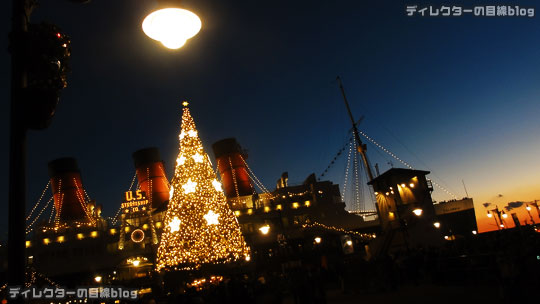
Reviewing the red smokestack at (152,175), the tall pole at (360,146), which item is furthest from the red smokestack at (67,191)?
the tall pole at (360,146)

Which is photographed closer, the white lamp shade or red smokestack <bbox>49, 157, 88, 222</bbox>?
the white lamp shade

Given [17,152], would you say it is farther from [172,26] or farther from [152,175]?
[152,175]

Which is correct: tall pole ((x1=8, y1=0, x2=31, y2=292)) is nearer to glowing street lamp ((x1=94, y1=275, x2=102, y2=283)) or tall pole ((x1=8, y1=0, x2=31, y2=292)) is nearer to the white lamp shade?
the white lamp shade

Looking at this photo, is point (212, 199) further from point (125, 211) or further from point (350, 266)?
point (125, 211)

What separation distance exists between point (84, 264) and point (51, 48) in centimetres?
3966

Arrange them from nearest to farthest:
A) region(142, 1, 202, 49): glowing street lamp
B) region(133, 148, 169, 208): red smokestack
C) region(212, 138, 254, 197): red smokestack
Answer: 1. region(142, 1, 202, 49): glowing street lamp
2. region(133, 148, 169, 208): red smokestack
3. region(212, 138, 254, 197): red smokestack

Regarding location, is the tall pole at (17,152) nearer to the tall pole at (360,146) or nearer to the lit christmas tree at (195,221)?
the lit christmas tree at (195,221)

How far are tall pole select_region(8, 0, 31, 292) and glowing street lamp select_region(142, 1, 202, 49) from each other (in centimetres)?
114

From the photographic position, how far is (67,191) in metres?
40.2

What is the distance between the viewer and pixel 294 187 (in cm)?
5153

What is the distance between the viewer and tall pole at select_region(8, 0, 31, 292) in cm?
207

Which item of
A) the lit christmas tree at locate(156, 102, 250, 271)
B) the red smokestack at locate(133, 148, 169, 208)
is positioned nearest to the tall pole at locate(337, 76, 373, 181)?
the lit christmas tree at locate(156, 102, 250, 271)

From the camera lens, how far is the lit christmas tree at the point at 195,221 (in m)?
18.5

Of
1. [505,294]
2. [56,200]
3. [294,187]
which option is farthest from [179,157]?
[294,187]
